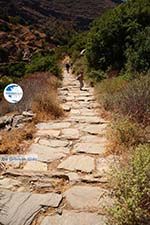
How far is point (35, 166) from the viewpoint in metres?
5.13

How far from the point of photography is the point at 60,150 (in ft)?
19.1

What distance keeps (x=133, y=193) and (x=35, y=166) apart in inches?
80.2

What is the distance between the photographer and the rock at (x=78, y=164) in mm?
4949

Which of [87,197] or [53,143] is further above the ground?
[53,143]

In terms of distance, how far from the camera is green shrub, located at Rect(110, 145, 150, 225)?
329 cm

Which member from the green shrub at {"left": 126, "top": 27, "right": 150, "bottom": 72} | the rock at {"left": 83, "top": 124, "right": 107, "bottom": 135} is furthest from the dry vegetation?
the green shrub at {"left": 126, "top": 27, "right": 150, "bottom": 72}

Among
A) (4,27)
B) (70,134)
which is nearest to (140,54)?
(70,134)

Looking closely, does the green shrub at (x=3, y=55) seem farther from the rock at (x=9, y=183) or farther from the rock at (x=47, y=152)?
the rock at (x=9, y=183)

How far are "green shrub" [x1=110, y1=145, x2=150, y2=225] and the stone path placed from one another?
0.62 feet

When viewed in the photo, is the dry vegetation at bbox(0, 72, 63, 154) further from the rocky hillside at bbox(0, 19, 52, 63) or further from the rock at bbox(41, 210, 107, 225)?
the rocky hillside at bbox(0, 19, 52, 63)

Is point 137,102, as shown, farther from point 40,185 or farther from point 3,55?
point 3,55

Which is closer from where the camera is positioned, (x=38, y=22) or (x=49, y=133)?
(x=49, y=133)

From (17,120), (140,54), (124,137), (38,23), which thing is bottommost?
(17,120)

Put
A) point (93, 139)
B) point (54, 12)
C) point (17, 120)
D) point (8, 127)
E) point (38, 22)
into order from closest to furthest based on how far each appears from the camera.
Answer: point (93, 139), point (8, 127), point (17, 120), point (38, 22), point (54, 12)
